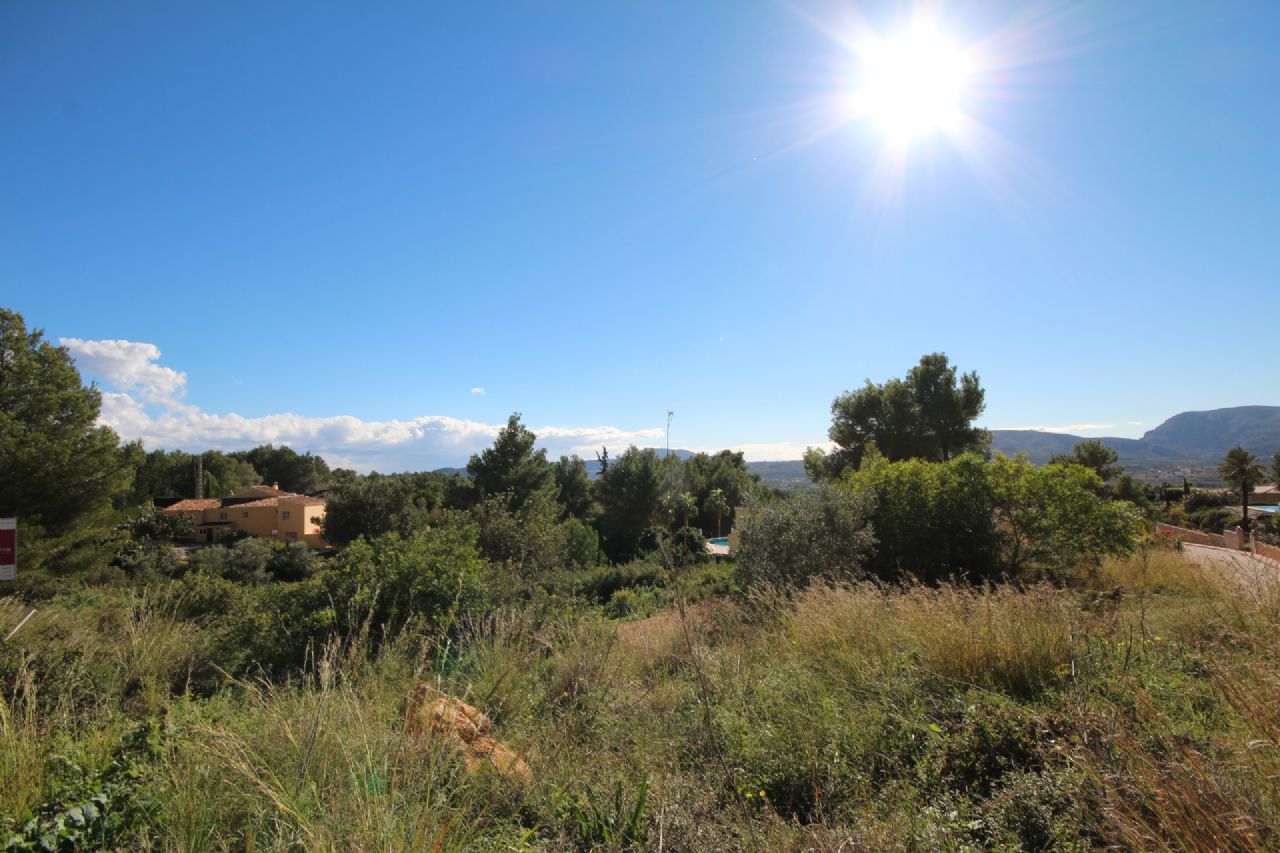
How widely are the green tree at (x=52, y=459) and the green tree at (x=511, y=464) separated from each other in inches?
539

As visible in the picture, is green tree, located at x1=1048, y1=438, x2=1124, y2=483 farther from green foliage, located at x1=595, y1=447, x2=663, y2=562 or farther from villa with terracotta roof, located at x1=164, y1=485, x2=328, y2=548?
villa with terracotta roof, located at x1=164, y1=485, x2=328, y2=548

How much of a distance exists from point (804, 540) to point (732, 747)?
5886 millimetres

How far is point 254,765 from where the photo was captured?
92.9 inches

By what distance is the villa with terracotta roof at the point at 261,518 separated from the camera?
38.6 metres

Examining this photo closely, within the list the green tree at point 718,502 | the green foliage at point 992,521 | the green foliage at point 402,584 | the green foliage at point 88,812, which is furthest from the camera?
the green tree at point 718,502

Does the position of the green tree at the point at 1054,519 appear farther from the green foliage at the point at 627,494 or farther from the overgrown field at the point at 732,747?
the green foliage at the point at 627,494

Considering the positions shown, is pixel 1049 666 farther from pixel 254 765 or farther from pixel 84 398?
pixel 84 398

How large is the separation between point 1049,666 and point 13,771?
5.30 m

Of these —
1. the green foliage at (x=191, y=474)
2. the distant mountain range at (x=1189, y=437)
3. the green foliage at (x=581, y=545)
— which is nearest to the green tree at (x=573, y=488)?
the green foliage at (x=581, y=545)

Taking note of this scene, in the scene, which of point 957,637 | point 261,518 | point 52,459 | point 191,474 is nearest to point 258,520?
point 261,518

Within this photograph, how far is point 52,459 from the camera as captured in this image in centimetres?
1712

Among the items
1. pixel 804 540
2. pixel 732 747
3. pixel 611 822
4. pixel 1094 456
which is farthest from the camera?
pixel 1094 456

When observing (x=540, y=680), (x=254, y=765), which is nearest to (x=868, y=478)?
(x=540, y=680)

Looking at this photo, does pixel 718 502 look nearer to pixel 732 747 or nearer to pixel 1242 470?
pixel 732 747
